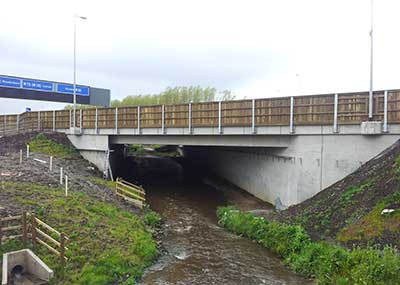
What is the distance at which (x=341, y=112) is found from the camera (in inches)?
766

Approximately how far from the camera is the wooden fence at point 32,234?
1185cm

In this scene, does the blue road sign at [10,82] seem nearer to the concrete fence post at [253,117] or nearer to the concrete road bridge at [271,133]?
the concrete road bridge at [271,133]

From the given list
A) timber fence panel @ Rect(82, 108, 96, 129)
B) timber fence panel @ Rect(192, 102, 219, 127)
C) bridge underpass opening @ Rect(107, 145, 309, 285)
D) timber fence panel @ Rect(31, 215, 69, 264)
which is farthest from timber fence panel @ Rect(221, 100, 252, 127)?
timber fence panel @ Rect(31, 215, 69, 264)

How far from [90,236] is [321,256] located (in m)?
8.98

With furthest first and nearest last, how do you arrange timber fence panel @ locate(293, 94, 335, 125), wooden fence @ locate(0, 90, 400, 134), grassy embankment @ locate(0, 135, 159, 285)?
timber fence panel @ locate(293, 94, 335, 125) → wooden fence @ locate(0, 90, 400, 134) → grassy embankment @ locate(0, 135, 159, 285)

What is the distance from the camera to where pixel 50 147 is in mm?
31016

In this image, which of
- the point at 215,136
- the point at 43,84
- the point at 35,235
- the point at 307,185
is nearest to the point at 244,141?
the point at 215,136

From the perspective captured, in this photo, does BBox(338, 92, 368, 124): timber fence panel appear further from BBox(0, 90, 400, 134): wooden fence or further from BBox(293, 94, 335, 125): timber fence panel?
BBox(293, 94, 335, 125): timber fence panel

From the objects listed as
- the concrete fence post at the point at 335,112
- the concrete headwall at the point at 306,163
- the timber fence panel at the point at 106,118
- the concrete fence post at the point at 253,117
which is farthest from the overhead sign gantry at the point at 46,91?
the concrete fence post at the point at 335,112

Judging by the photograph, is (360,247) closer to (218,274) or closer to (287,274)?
(287,274)

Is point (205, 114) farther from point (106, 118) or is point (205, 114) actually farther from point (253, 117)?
point (106, 118)

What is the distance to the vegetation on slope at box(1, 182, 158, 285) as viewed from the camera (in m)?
11.7

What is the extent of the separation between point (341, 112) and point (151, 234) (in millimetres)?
12435

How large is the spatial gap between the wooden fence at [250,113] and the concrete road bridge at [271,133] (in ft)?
0.17
